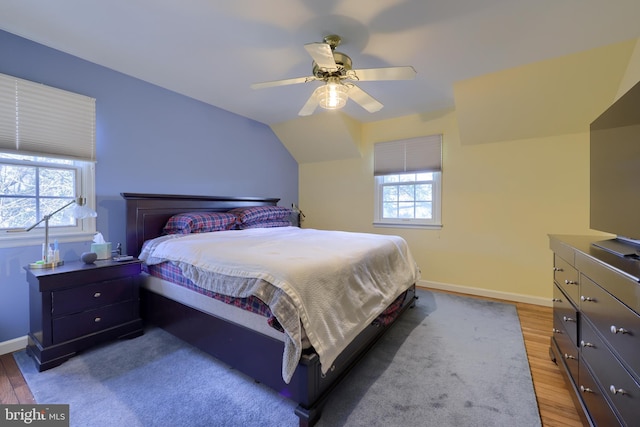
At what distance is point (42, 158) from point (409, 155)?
3946mm

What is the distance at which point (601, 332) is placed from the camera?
46.9 inches

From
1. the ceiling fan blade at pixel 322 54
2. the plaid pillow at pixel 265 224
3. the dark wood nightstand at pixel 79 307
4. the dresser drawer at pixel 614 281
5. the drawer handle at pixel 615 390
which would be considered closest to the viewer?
the dresser drawer at pixel 614 281

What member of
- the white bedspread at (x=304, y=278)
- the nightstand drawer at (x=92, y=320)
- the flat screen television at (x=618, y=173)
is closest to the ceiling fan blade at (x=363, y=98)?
the white bedspread at (x=304, y=278)

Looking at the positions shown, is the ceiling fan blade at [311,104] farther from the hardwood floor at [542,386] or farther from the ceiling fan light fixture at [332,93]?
the hardwood floor at [542,386]

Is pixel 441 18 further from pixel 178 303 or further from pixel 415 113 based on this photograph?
pixel 178 303

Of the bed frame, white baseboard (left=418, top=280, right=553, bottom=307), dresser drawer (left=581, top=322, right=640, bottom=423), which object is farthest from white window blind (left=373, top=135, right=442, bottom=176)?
dresser drawer (left=581, top=322, right=640, bottom=423)

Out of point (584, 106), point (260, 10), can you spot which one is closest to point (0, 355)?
point (260, 10)

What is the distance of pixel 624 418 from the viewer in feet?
3.21

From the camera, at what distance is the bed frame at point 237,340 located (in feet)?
4.53

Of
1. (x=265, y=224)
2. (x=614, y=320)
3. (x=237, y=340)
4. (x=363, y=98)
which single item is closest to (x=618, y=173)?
(x=614, y=320)

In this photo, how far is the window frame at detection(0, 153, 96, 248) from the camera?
2.08 meters

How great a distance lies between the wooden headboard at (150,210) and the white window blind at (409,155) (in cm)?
249

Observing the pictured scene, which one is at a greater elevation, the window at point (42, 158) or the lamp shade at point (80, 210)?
the window at point (42, 158)

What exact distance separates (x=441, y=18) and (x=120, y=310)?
3.28 meters
